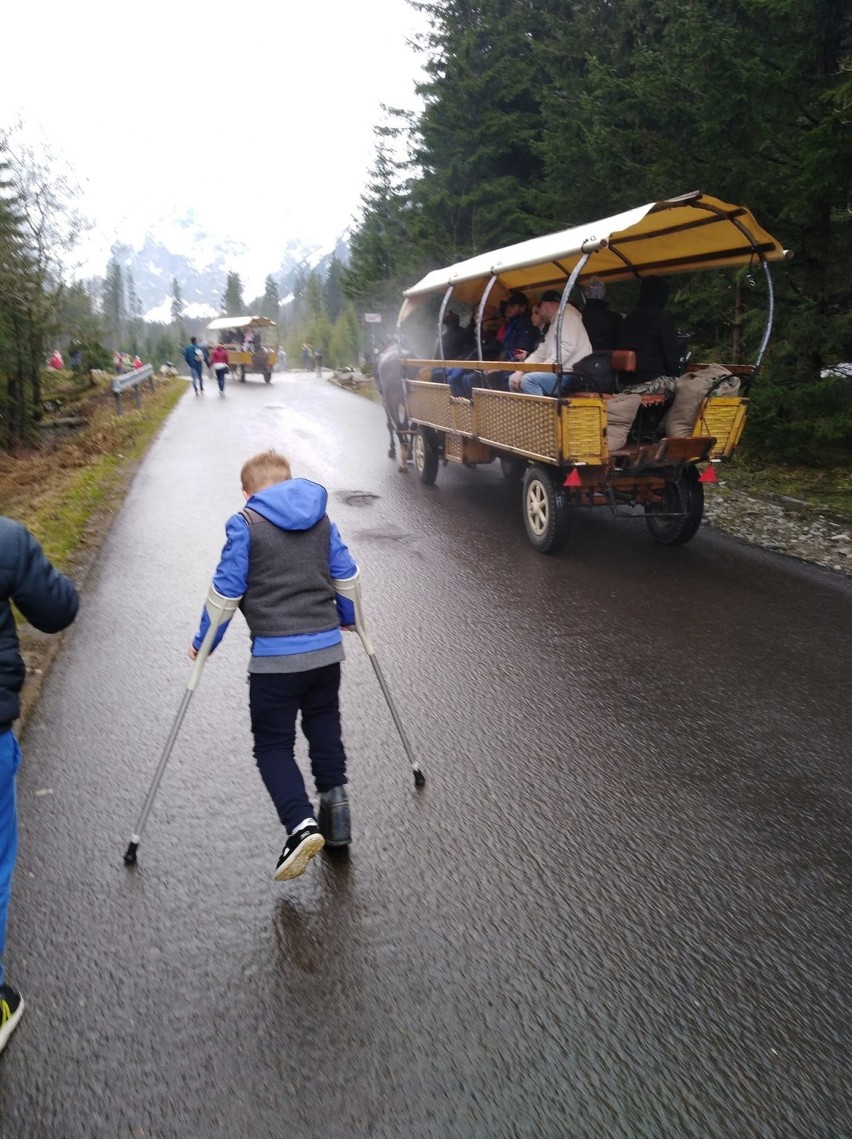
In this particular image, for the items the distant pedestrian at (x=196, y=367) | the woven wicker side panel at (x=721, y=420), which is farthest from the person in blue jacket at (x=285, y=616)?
the distant pedestrian at (x=196, y=367)

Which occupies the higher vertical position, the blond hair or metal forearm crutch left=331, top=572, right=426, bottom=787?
the blond hair

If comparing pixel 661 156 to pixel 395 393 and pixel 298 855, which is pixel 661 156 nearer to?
pixel 395 393

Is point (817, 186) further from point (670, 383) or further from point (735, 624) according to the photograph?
point (735, 624)

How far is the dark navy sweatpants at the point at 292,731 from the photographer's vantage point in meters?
3.39

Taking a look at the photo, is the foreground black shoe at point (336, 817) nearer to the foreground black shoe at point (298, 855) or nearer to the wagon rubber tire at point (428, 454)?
the foreground black shoe at point (298, 855)

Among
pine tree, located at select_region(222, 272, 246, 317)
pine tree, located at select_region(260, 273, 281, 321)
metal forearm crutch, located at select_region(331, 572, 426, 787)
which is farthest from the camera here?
pine tree, located at select_region(260, 273, 281, 321)

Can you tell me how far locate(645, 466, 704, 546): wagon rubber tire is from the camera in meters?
8.16

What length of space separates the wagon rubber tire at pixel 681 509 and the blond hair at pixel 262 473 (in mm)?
5390

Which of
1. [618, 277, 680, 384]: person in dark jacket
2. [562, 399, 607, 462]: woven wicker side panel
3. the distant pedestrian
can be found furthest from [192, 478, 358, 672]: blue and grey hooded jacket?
the distant pedestrian

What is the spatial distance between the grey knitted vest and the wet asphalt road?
A: 989 mm

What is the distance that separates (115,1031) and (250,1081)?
1.62ft

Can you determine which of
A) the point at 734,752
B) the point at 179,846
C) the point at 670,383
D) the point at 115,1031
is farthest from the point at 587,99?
the point at 115,1031

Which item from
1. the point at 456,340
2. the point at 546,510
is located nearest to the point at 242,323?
the point at 456,340

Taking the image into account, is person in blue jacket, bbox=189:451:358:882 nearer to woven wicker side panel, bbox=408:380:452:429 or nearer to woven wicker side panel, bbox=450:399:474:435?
woven wicker side panel, bbox=450:399:474:435
